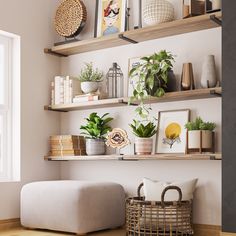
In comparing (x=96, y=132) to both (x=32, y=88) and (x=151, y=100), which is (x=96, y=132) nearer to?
(x=151, y=100)

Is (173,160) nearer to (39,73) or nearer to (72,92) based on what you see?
(72,92)

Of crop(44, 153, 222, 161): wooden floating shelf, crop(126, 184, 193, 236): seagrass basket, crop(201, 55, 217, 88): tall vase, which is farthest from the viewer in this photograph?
crop(201, 55, 217, 88): tall vase

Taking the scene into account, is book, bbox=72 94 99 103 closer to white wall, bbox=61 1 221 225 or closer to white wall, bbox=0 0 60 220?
white wall, bbox=61 1 221 225

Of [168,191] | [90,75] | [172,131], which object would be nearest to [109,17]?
[90,75]

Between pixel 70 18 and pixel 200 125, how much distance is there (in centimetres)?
178

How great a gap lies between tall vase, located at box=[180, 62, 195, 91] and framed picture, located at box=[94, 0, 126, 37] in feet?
2.51

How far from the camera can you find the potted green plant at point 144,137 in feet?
→ 13.2

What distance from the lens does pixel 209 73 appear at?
3.78 m

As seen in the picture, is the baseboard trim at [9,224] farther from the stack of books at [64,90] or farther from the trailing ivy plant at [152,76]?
the trailing ivy plant at [152,76]

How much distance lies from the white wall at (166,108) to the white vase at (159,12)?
0.23 meters

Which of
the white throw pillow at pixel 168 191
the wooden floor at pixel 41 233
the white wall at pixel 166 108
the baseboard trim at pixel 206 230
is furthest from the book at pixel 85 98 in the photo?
the baseboard trim at pixel 206 230

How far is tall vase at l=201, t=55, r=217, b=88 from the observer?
3766 millimetres

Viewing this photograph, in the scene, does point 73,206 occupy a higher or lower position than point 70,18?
lower

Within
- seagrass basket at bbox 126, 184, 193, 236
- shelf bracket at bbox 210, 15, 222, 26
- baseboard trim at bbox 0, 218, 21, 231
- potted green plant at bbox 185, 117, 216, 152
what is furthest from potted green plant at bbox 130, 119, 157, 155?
baseboard trim at bbox 0, 218, 21, 231
